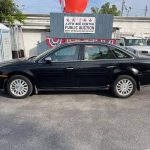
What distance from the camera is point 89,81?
6066mm

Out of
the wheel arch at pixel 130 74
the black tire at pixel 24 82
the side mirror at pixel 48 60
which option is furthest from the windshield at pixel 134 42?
the black tire at pixel 24 82

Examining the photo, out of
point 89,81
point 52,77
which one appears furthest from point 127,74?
point 52,77

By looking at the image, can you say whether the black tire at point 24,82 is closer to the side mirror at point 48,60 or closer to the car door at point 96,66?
the side mirror at point 48,60

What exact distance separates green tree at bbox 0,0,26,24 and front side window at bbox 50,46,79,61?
10.4m

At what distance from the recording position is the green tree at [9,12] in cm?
1466

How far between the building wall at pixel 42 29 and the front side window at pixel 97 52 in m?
11.1

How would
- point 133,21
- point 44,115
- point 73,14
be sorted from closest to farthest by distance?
point 44,115, point 73,14, point 133,21

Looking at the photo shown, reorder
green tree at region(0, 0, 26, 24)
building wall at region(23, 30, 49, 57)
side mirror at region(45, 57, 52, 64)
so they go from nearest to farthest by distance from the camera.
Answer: side mirror at region(45, 57, 52, 64), green tree at region(0, 0, 26, 24), building wall at region(23, 30, 49, 57)

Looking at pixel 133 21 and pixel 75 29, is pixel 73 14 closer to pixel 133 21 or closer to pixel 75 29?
pixel 75 29

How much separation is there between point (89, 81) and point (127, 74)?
1.10 m

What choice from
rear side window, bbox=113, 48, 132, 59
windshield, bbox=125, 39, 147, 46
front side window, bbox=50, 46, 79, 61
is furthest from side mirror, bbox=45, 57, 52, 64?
windshield, bbox=125, 39, 147, 46

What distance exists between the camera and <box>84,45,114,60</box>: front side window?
6070mm

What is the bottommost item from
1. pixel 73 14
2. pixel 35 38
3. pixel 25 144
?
pixel 25 144

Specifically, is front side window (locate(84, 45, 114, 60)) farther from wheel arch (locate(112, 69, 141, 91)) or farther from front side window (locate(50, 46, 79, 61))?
wheel arch (locate(112, 69, 141, 91))
